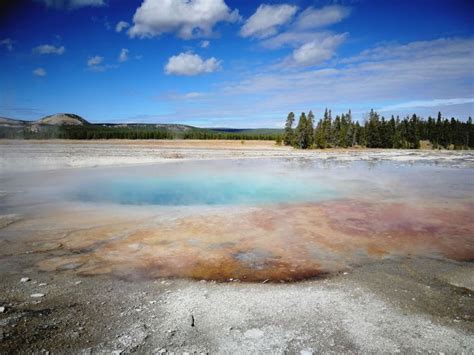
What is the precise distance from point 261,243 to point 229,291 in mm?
2946

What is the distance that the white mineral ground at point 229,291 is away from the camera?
14.6ft

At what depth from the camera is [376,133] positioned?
→ 88.6m

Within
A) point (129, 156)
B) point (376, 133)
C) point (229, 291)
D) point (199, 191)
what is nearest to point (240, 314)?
point (229, 291)

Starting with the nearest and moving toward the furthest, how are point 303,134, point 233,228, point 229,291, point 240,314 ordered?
point 240,314 < point 229,291 < point 233,228 < point 303,134

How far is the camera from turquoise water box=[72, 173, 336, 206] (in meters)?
15.0

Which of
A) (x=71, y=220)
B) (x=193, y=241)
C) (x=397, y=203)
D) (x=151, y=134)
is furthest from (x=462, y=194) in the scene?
(x=151, y=134)

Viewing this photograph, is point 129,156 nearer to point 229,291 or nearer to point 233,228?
point 233,228

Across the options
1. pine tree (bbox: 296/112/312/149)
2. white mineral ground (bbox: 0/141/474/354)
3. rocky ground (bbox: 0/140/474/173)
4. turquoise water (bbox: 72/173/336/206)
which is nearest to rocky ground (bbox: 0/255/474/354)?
white mineral ground (bbox: 0/141/474/354)

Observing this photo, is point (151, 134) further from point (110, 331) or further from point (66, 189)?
point (110, 331)

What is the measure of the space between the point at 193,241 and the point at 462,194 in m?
14.3

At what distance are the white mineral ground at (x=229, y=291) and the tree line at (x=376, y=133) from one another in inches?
2687

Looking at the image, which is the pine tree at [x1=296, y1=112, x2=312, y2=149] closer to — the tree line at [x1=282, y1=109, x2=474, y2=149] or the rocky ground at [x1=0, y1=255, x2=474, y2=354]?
the tree line at [x1=282, y1=109, x2=474, y2=149]

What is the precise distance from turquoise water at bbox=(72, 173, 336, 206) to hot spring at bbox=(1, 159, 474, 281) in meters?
0.08

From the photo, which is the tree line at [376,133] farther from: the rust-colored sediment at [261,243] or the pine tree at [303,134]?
the rust-colored sediment at [261,243]
